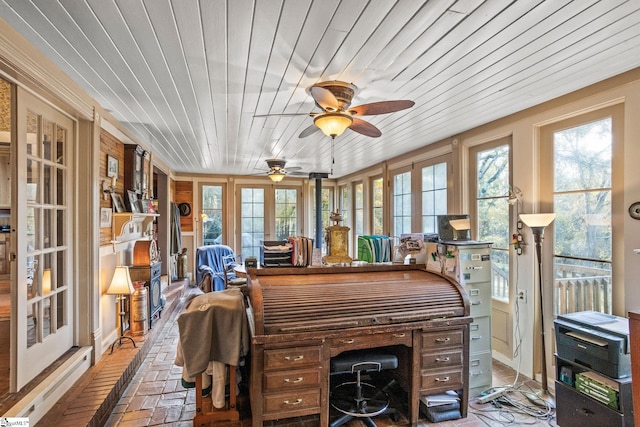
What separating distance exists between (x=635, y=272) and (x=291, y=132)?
3.03 m

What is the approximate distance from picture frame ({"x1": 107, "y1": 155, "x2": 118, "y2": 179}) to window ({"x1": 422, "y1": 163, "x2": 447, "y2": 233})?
369cm

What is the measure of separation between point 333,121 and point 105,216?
7.82ft

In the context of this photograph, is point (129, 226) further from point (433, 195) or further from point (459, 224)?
point (433, 195)

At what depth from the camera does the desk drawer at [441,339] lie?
Result: 2215mm

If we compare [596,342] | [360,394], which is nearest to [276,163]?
[360,394]

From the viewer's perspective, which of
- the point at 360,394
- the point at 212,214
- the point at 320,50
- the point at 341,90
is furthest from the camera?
the point at 212,214

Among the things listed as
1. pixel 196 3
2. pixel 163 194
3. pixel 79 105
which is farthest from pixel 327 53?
pixel 163 194

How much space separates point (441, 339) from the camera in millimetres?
2242

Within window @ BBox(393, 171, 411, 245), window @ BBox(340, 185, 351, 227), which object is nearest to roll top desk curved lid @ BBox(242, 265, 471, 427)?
window @ BBox(393, 171, 411, 245)

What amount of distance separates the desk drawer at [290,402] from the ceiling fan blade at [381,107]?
Answer: 1.86 metres

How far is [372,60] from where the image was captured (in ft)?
6.13

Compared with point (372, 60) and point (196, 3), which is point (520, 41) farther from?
point (196, 3)

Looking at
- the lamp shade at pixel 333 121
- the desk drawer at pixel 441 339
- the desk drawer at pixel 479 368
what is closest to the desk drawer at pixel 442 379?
the desk drawer at pixel 441 339

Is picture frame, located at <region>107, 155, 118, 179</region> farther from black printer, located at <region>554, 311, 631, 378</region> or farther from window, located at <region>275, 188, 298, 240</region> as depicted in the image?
window, located at <region>275, 188, 298, 240</region>
